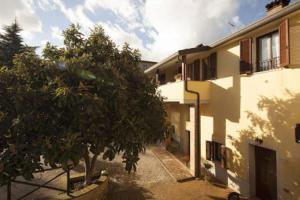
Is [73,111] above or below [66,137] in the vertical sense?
above

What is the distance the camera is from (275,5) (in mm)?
10586

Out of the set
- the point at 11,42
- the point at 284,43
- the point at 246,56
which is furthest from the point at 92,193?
the point at 11,42

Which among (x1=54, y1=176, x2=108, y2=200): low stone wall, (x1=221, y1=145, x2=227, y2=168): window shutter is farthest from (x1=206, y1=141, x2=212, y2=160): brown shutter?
(x1=54, y1=176, x2=108, y2=200): low stone wall

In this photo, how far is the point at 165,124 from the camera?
30.8 feet

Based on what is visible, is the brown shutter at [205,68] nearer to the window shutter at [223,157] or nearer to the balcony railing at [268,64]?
the balcony railing at [268,64]

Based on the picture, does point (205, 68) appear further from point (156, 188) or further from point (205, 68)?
point (156, 188)

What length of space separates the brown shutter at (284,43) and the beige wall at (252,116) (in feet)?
0.65

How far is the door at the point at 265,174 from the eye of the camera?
9406 millimetres

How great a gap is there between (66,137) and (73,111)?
0.81 metres

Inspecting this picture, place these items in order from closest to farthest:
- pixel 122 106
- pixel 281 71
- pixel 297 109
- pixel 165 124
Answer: pixel 122 106, pixel 297 109, pixel 281 71, pixel 165 124

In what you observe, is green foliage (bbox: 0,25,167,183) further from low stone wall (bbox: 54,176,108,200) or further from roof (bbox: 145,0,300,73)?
roof (bbox: 145,0,300,73)

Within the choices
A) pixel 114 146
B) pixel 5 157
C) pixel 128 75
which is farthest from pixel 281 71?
pixel 5 157

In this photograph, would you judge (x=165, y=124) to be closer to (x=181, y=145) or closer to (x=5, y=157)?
(x=5, y=157)

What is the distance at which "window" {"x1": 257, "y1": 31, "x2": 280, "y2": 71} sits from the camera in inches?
368
